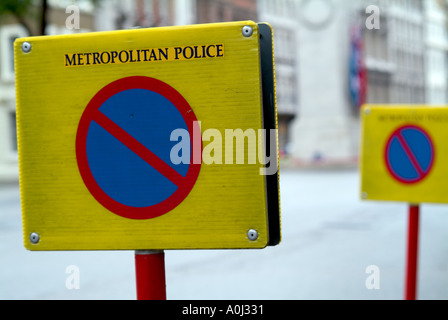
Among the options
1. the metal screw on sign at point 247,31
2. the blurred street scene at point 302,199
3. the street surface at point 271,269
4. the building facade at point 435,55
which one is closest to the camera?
the metal screw on sign at point 247,31

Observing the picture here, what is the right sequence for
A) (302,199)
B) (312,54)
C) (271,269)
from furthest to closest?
(312,54)
(302,199)
(271,269)

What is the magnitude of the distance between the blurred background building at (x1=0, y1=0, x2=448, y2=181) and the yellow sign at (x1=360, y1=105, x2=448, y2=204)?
1170 inches

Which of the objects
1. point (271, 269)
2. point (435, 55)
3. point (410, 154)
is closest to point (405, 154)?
point (410, 154)

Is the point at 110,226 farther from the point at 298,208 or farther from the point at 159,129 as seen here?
the point at 298,208

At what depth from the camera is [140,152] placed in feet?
5.39

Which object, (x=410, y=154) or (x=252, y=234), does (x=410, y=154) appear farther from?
(x=252, y=234)

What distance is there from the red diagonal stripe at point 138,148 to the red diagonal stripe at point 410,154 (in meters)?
2.55

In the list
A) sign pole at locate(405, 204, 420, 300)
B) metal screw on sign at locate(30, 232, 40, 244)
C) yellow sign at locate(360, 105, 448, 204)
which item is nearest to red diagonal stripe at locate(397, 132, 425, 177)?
yellow sign at locate(360, 105, 448, 204)

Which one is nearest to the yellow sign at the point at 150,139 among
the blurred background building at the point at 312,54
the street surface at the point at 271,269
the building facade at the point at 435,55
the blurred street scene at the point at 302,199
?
the blurred street scene at the point at 302,199

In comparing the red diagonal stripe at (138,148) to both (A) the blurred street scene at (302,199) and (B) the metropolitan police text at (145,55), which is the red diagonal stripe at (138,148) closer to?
(B) the metropolitan police text at (145,55)

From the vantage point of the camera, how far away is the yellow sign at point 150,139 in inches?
62.7

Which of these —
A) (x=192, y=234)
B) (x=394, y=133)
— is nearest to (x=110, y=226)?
(x=192, y=234)

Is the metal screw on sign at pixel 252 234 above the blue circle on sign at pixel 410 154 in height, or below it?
below

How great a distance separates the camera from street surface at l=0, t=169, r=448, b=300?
6270 mm
